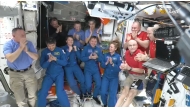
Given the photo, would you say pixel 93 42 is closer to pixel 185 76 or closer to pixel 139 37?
pixel 139 37

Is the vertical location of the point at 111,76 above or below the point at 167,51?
below

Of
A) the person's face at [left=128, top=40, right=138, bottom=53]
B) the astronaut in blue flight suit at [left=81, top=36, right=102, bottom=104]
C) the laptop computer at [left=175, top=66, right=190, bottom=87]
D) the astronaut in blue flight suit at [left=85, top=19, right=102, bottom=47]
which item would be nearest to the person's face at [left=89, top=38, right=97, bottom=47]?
the astronaut in blue flight suit at [left=81, top=36, right=102, bottom=104]

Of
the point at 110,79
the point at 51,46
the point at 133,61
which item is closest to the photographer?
the point at 133,61

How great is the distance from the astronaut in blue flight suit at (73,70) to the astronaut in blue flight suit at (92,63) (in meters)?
0.11

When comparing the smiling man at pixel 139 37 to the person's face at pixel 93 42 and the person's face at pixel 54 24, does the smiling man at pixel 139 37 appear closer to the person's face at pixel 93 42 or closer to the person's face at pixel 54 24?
the person's face at pixel 93 42

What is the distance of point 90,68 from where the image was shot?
3777mm

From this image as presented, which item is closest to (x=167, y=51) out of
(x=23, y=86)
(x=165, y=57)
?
(x=165, y=57)

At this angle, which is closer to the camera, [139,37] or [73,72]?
[139,37]

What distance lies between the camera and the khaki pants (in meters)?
3.03

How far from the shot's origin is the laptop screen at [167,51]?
2441mm

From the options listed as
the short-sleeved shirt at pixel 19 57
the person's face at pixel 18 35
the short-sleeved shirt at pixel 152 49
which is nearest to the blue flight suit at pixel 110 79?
the short-sleeved shirt at pixel 152 49

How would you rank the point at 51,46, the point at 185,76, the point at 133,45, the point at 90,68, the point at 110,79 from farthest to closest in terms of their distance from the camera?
the point at 90,68 < the point at 110,79 < the point at 51,46 < the point at 133,45 < the point at 185,76

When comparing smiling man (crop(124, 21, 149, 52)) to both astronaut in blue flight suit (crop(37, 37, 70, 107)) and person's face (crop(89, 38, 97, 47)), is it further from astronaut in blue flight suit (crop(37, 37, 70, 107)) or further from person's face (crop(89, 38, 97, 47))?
astronaut in blue flight suit (crop(37, 37, 70, 107))

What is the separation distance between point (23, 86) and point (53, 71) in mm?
623
